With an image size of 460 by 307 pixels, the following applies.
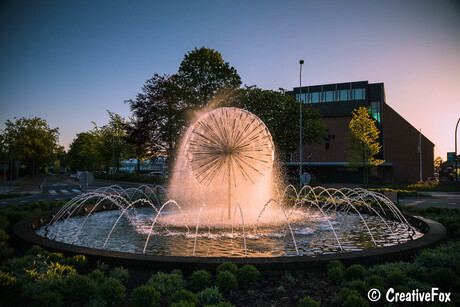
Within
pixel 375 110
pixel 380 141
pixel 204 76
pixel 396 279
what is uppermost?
pixel 375 110

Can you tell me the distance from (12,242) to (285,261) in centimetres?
754

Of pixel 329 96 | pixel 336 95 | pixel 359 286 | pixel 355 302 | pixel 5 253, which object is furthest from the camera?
pixel 329 96

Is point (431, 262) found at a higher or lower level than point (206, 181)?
lower

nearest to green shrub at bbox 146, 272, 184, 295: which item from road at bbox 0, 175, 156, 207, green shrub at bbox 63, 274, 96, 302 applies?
green shrub at bbox 63, 274, 96, 302

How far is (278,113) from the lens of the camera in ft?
100

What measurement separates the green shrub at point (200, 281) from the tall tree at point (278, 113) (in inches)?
888

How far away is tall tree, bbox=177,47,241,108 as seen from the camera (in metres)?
27.2

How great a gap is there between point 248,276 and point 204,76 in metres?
24.1

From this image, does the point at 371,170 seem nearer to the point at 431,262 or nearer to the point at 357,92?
the point at 357,92

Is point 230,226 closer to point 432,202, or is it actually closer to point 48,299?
point 48,299

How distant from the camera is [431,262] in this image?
238 inches

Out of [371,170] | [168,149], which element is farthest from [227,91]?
[371,170]

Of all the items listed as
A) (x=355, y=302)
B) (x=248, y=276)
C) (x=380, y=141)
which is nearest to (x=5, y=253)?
(x=248, y=276)

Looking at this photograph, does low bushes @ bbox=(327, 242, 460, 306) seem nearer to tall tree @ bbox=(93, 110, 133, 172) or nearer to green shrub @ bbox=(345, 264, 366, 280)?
green shrub @ bbox=(345, 264, 366, 280)
